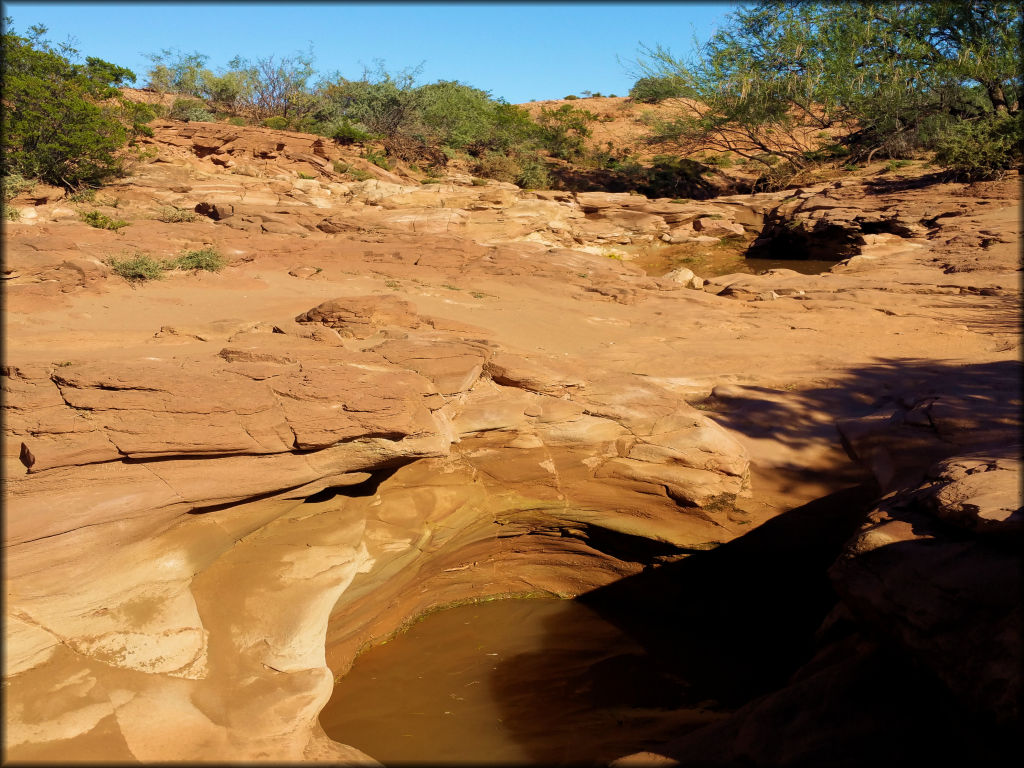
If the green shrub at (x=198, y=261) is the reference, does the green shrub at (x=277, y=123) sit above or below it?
above

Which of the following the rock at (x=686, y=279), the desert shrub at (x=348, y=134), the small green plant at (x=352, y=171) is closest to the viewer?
the rock at (x=686, y=279)

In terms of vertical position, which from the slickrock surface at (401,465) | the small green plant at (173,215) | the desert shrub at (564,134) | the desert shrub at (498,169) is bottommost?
the slickrock surface at (401,465)

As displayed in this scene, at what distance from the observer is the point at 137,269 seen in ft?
28.4

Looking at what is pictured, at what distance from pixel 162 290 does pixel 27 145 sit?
8.42 metres

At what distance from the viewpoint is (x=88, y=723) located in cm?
321

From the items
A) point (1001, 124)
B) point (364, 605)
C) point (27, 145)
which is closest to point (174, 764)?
point (364, 605)

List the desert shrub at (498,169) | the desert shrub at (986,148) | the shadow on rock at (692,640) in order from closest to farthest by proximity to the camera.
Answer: the shadow on rock at (692,640), the desert shrub at (986,148), the desert shrub at (498,169)

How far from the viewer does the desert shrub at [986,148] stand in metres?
14.6

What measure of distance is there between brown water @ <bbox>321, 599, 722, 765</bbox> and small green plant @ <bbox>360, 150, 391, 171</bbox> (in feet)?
53.8

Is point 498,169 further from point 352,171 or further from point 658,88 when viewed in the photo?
point 658,88

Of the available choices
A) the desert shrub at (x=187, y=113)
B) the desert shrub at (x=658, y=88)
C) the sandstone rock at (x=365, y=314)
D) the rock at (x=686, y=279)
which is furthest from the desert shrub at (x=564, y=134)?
the sandstone rock at (x=365, y=314)

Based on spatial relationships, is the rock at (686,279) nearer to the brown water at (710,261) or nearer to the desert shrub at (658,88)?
the brown water at (710,261)

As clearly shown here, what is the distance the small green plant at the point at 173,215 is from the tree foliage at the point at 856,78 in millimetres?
16797

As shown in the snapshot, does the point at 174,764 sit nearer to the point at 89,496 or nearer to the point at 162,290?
the point at 89,496
